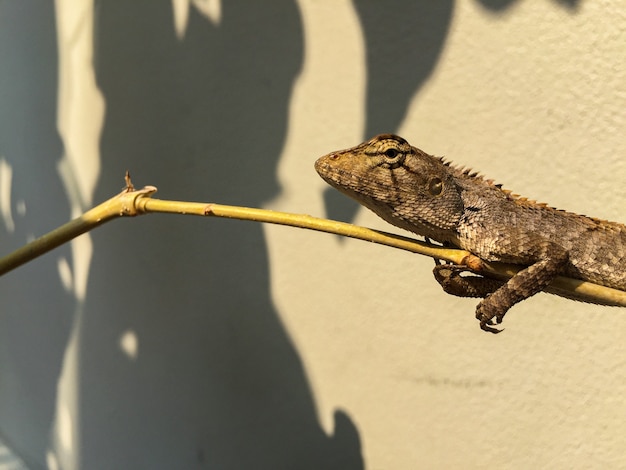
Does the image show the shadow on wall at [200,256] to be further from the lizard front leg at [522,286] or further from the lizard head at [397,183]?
the lizard front leg at [522,286]

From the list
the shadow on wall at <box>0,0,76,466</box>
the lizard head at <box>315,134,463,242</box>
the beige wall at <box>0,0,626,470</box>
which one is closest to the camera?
the lizard head at <box>315,134,463,242</box>

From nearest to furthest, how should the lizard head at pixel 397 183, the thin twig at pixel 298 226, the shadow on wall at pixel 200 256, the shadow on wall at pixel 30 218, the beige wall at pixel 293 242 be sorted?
the thin twig at pixel 298 226 < the lizard head at pixel 397 183 < the beige wall at pixel 293 242 < the shadow on wall at pixel 200 256 < the shadow on wall at pixel 30 218

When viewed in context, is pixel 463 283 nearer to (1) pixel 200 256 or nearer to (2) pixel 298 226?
(2) pixel 298 226

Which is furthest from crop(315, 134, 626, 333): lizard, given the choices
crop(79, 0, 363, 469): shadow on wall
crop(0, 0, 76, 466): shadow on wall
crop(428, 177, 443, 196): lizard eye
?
crop(0, 0, 76, 466): shadow on wall

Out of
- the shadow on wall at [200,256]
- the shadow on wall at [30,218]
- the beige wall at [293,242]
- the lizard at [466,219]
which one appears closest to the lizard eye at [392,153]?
the lizard at [466,219]

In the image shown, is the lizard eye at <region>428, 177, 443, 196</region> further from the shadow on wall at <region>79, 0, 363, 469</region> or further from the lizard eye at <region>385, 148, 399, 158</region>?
the shadow on wall at <region>79, 0, 363, 469</region>

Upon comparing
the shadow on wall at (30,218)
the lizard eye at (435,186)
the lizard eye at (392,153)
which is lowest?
the shadow on wall at (30,218)

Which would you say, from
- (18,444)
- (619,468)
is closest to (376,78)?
(619,468)

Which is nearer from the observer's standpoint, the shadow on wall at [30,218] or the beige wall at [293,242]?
the beige wall at [293,242]
